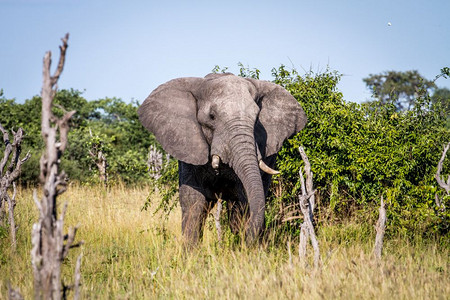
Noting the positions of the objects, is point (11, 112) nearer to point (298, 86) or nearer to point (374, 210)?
point (298, 86)

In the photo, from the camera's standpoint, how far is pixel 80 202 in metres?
10.6

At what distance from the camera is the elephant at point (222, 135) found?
18.8ft

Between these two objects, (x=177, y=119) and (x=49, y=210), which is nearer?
(x=49, y=210)

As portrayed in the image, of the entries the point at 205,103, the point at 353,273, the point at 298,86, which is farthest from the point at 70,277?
the point at 298,86

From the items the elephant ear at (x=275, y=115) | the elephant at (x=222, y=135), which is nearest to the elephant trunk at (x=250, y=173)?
the elephant at (x=222, y=135)

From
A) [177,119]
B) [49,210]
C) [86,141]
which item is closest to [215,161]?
[177,119]

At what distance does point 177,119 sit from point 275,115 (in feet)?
4.45

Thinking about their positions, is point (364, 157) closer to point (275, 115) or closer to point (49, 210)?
point (275, 115)

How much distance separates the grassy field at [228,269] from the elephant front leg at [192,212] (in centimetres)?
19

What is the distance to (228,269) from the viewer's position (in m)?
5.29

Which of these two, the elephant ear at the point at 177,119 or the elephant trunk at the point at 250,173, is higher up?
the elephant ear at the point at 177,119

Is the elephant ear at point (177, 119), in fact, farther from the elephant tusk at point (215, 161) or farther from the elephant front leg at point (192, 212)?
the elephant front leg at point (192, 212)

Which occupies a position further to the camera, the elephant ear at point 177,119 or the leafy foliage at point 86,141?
the leafy foliage at point 86,141

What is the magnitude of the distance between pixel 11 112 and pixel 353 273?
54.7 feet
